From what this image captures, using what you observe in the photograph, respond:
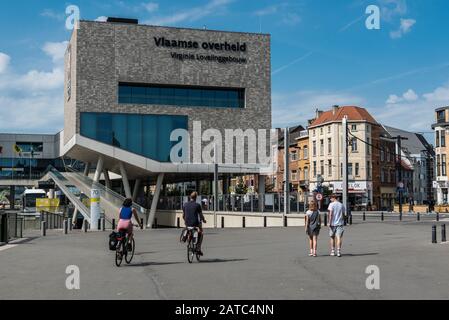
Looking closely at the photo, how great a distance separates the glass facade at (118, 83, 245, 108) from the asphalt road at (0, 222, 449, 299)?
33.7 meters

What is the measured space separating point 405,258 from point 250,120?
133 feet

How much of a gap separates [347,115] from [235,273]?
74.3 metres

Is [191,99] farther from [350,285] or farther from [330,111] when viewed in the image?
[350,285]

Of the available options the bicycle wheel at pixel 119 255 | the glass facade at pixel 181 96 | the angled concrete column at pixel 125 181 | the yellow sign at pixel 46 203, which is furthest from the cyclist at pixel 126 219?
the yellow sign at pixel 46 203

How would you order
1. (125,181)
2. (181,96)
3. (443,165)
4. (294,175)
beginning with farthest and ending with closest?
(294,175) < (443,165) < (181,96) < (125,181)

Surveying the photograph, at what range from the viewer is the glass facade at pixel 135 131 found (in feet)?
167

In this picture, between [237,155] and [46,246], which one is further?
[237,155]

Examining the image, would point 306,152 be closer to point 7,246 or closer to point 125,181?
point 125,181

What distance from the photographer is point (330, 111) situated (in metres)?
88.1

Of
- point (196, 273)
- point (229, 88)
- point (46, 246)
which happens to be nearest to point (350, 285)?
point (196, 273)

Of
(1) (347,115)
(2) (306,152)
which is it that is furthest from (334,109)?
(2) (306,152)

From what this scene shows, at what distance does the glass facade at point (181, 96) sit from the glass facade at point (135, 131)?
65.3 inches

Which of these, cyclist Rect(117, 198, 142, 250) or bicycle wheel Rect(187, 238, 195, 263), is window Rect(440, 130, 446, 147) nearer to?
bicycle wheel Rect(187, 238, 195, 263)

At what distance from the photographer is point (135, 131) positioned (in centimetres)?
5184
